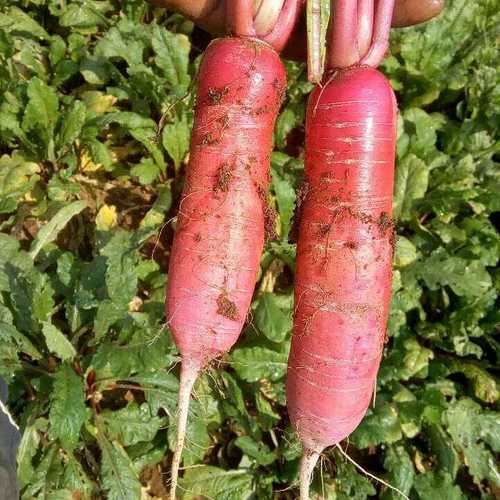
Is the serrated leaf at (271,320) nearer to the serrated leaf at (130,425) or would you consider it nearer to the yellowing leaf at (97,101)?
the serrated leaf at (130,425)

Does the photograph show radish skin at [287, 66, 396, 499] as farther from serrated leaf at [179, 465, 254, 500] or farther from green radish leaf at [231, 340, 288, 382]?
serrated leaf at [179, 465, 254, 500]

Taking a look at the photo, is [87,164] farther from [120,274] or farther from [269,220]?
[269,220]

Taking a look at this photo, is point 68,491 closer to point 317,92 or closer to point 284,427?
point 284,427

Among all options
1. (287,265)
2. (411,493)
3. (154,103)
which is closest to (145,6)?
(154,103)

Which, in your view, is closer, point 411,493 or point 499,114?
point 411,493

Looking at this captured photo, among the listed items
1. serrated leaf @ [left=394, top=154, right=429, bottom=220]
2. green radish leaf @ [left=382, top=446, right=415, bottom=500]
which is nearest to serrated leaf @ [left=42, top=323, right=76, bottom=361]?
green radish leaf @ [left=382, top=446, right=415, bottom=500]

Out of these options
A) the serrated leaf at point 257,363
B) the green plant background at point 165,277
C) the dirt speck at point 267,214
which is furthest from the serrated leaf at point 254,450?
the dirt speck at point 267,214

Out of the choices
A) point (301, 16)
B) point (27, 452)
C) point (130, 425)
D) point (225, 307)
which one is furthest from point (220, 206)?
point (27, 452)
